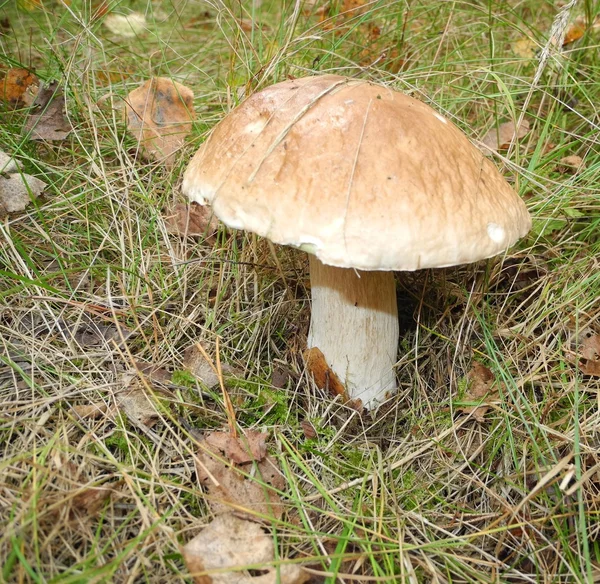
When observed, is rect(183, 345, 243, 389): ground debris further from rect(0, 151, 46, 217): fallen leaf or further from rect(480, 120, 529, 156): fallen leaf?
rect(480, 120, 529, 156): fallen leaf

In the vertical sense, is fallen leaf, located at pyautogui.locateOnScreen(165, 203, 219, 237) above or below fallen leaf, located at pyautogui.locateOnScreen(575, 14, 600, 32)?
below

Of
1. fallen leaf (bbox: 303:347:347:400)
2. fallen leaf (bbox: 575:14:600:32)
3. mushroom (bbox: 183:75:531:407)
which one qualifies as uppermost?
fallen leaf (bbox: 575:14:600:32)

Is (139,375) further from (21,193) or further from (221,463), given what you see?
(21,193)

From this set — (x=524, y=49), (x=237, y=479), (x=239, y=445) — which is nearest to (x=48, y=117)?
(x=239, y=445)

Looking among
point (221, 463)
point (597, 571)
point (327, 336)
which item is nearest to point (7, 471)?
point (221, 463)

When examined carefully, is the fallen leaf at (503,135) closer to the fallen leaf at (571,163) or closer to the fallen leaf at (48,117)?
the fallen leaf at (571,163)

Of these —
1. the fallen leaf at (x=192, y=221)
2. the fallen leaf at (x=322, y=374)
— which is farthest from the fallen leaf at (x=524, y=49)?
the fallen leaf at (x=322, y=374)

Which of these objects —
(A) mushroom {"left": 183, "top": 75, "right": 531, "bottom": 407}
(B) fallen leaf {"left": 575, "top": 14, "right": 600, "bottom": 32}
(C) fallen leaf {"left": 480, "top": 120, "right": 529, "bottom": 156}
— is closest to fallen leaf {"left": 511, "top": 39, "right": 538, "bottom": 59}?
(B) fallen leaf {"left": 575, "top": 14, "right": 600, "bottom": 32}

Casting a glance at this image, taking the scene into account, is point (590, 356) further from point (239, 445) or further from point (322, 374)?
point (239, 445)
